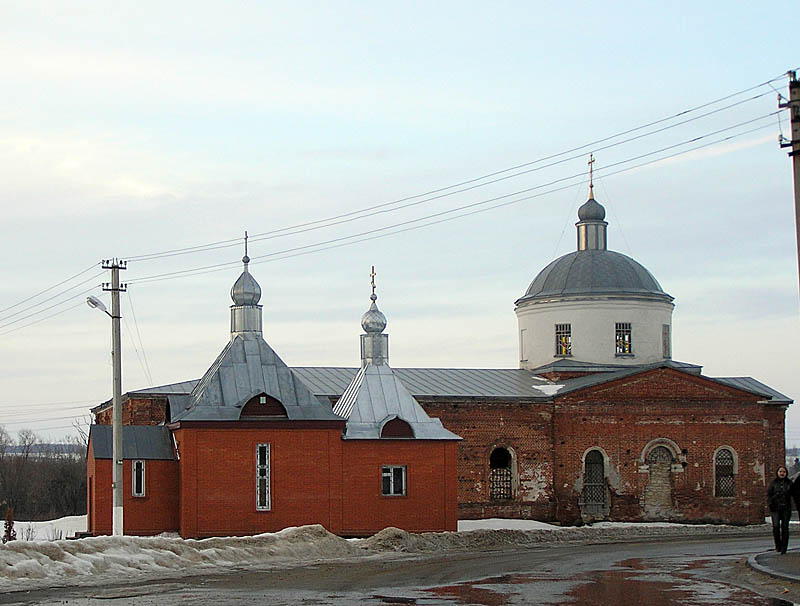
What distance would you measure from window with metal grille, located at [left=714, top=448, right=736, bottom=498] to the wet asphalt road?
57.9ft

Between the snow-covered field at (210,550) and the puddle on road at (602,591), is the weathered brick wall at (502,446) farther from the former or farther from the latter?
the puddle on road at (602,591)

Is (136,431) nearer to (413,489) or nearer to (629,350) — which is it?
(413,489)

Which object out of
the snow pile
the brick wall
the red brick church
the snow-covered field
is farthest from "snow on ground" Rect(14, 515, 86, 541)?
the snow pile

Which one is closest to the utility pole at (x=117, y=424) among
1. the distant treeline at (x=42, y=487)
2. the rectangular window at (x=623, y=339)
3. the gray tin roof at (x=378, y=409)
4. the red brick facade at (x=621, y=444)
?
the gray tin roof at (x=378, y=409)

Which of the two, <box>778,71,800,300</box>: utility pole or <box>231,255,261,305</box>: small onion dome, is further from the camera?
<box>231,255,261,305</box>: small onion dome

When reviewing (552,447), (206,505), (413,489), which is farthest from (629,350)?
(206,505)

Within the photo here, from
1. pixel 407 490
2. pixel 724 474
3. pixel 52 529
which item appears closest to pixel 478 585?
pixel 407 490

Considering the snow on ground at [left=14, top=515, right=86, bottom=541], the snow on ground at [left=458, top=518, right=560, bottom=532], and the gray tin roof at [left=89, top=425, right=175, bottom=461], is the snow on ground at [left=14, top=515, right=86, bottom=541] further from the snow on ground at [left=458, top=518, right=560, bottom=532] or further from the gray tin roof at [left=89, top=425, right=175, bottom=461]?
the snow on ground at [left=458, top=518, right=560, bottom=532]

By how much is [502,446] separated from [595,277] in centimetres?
770

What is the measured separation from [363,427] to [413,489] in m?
2.11

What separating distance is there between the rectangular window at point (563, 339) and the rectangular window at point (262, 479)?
50.6 ft

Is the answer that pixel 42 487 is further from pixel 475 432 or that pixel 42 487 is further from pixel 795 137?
pixel 795 137

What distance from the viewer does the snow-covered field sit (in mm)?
18641

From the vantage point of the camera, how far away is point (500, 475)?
129 feet
